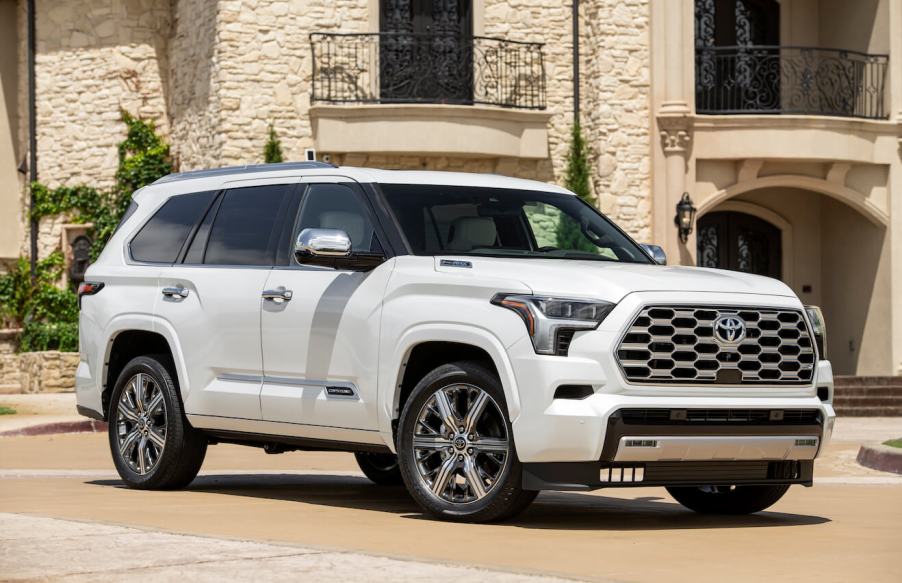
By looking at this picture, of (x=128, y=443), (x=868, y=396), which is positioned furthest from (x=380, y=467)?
(x=868, y=396)

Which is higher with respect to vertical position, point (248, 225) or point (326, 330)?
point (248, 225)

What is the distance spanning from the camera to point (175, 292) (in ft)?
35.3

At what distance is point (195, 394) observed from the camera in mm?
10484

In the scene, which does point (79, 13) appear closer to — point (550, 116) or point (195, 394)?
point (550, 116)

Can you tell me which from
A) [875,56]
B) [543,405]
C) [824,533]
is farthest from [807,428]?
[875,56]

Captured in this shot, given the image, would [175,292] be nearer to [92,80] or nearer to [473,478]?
[473,478]

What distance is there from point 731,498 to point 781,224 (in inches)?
825

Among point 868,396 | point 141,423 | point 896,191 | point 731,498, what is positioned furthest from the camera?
point 896,191

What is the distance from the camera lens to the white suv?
8359 mm

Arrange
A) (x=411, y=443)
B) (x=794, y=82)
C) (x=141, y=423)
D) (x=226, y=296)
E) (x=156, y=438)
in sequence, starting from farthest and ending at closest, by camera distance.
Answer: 1. (x=794, y=82)
2. (x=141, y=423)
3. (x=156, y=438)
4. (x=226, y=296)
5. (x=411, y=443)

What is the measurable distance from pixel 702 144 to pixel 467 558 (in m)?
21.0

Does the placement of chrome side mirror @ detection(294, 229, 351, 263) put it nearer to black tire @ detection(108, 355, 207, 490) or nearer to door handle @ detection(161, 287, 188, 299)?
door handle @ detection(161, 287, 188, 299)

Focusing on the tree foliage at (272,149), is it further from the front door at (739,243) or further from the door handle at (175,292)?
the door handle at (175,292)

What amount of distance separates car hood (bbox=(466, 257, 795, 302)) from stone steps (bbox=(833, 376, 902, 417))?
17710 mm
